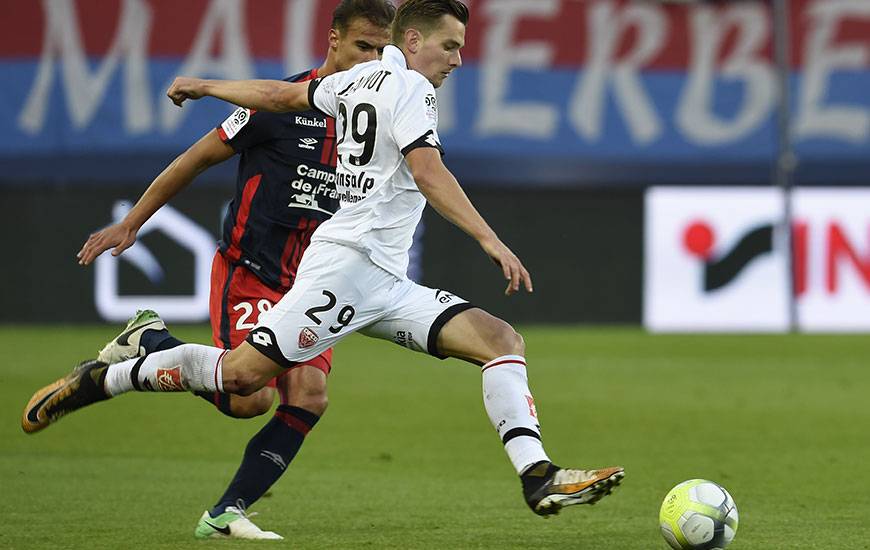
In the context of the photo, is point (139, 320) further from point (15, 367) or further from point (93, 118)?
point (93, 118)

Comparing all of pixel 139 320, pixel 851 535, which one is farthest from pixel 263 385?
pixel 851 535

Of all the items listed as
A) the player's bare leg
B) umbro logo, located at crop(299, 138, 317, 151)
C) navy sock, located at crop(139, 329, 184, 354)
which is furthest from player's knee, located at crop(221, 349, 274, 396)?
umbro logo, located at crop(299, 138, 317, 151)

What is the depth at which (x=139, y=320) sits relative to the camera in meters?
6.32

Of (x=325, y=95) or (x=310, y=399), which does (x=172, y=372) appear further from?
(x=325, y=95)

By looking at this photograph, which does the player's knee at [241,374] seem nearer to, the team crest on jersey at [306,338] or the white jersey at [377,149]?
the team crest on jersey at [306,338]

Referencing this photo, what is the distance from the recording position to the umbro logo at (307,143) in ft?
21.9

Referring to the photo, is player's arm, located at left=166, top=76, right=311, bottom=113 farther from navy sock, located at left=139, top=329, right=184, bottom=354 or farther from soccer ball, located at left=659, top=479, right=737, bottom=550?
soccer ball, located at left=659, top=479, right=737, bottom=550

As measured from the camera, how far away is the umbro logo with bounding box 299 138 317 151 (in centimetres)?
666

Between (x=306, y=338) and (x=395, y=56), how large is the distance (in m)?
1.06

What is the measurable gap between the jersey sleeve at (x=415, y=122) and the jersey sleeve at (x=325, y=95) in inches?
12.3

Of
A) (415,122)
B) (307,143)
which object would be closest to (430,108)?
(415,122)

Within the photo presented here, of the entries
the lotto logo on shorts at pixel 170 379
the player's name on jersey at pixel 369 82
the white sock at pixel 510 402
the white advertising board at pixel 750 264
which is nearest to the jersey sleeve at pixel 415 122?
the player's name on jersey at pixel 369 82

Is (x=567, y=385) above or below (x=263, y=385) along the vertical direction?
below

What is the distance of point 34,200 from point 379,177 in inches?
457
